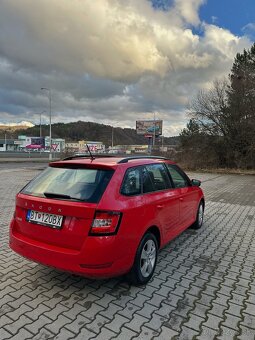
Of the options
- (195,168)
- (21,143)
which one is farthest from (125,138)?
(195,168)

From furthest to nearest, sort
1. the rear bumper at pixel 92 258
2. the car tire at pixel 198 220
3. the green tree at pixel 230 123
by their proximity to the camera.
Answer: the green tree at pixel 230 123
the car tire at pixel 198 220
the rear bumper at pixel 92 258

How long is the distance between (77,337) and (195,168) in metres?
23.6

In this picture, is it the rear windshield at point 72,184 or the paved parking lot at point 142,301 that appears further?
the rear windshield at point 72,184

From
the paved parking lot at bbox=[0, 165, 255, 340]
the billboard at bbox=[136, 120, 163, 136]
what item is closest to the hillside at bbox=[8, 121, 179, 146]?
the billboard at bbox=[136, 120, 163, 136]

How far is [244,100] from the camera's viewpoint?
75.3ft

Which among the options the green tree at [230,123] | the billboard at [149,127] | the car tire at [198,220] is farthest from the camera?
the billboard at [149,127]

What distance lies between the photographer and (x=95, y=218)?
2896 millimetres

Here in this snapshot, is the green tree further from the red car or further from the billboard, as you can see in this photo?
the billboard

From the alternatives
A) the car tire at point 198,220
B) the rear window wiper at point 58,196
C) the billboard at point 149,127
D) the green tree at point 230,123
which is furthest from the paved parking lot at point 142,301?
the billboard at point 149,127

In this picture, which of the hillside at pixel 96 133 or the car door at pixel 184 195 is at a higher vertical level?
the hillside at pixel 96 133

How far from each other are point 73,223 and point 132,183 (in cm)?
90

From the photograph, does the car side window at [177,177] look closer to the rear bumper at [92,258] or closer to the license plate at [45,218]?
the rear bumper at [92,258]

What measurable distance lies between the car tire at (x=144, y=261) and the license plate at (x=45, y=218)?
3.20ft

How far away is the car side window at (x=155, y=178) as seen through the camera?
3.75 meters
